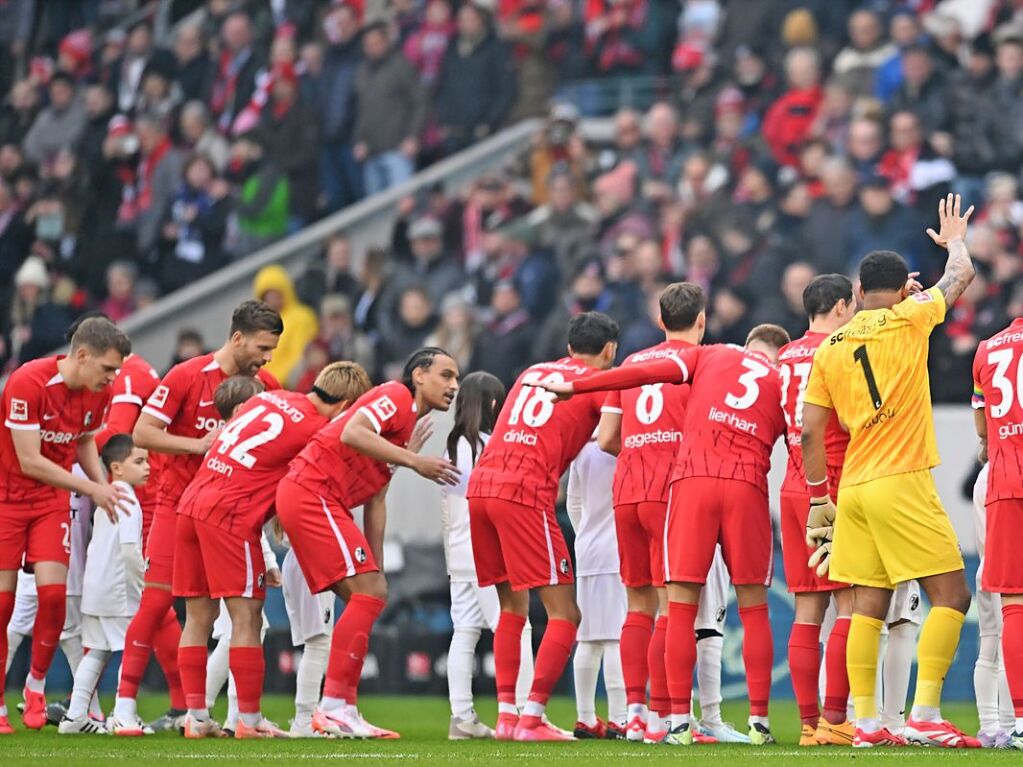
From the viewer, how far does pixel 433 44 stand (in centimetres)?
2158

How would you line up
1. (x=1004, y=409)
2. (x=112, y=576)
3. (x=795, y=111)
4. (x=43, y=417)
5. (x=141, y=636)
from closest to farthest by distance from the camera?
(x=1004, y=409) → (x=141, y=636) → (x=43, y=417) → (x=112, y=576) → (x=795, y=111)

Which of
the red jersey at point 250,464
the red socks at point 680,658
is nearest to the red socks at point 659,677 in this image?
the red socks at point 680,658

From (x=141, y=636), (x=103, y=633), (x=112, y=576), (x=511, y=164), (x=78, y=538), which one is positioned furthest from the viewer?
(x=511, y=164)

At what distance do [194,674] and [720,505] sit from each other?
127 inches

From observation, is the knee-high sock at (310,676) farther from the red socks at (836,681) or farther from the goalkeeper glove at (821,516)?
the goalkeeper glove at (821,516)

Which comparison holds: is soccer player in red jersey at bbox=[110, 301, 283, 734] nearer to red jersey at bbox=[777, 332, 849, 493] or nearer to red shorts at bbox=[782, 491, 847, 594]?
red jersey at bbox=[777, 332, 849, 493]

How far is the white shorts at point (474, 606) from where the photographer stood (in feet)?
38.1

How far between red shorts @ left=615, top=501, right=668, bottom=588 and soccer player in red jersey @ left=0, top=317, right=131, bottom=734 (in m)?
2.89

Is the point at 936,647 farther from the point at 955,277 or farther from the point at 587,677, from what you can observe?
the point at 587,677

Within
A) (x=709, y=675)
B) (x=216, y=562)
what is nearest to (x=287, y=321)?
(x=216, y=562)

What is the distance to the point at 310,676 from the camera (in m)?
11.4

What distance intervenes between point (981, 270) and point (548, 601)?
261 inches

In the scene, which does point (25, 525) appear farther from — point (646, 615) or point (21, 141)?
point (21, 141)

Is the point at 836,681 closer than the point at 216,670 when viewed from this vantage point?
Yes
